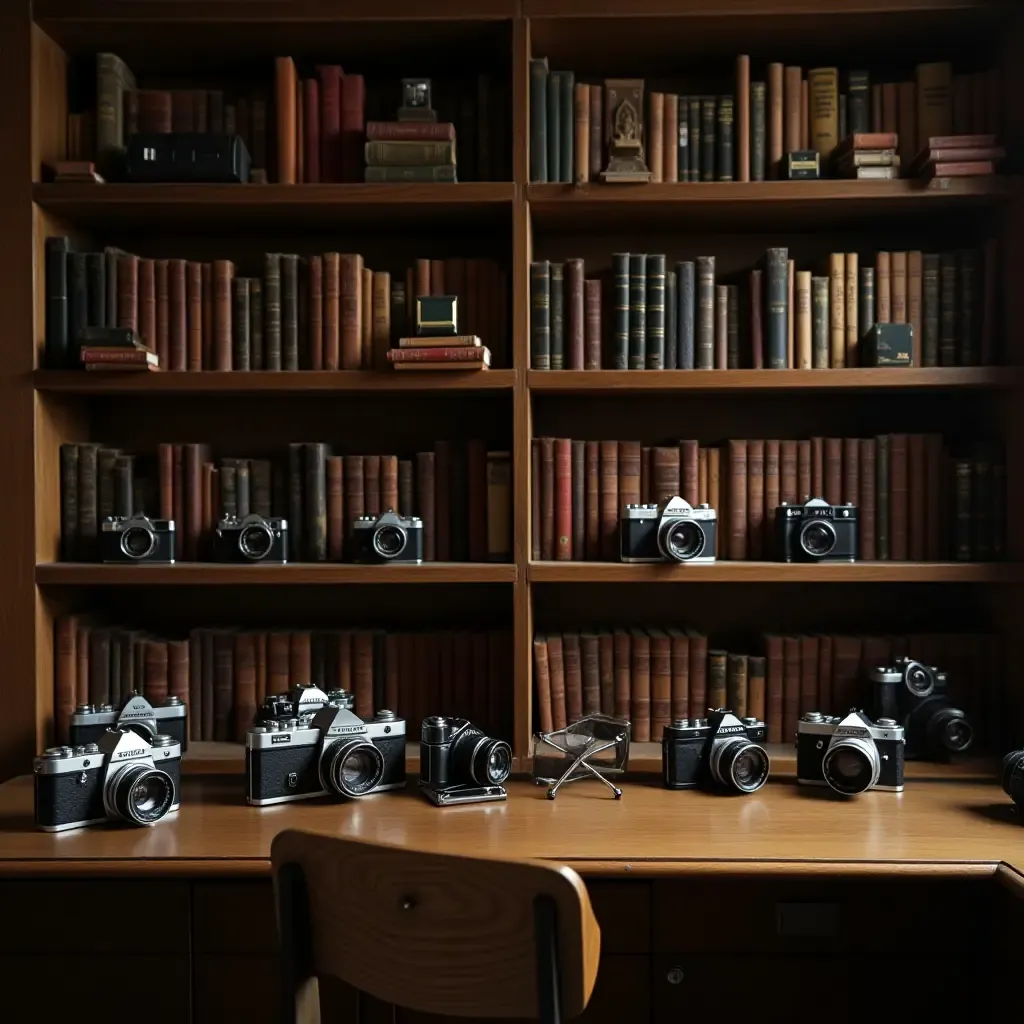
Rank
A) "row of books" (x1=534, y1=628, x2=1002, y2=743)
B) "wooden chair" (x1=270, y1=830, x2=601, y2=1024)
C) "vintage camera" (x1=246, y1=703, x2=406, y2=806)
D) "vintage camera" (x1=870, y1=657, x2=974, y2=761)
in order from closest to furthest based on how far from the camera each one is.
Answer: "wooden chair" (x1=270, y1=830, x2=601, y2=1024)
"vintage camera" (x1=246, y1=703, x2=406, y2=806)
"vintage camera" (x1=870, y1=657, x2=974, y2=761)
"row of books" (x1=534, y1=628, x2=1002, y2=743)

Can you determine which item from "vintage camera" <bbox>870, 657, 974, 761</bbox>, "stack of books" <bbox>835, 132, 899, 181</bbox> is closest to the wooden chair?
"vintage camera" <bbox>870, 657, 974, 761</bbox>

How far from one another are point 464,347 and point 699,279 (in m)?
0.60

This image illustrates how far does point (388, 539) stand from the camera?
227 cm

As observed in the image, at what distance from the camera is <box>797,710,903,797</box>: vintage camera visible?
1996mm

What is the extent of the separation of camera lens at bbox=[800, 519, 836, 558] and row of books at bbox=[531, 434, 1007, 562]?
0.35ft

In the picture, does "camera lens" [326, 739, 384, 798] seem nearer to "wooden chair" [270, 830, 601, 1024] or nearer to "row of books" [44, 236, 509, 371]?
"wooden chair" [270, 830, 601, 1024]

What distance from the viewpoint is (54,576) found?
221cm

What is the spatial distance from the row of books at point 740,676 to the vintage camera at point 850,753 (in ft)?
0.75

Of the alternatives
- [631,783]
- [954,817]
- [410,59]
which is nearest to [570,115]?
[410,59]

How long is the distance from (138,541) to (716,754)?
4.59 feet

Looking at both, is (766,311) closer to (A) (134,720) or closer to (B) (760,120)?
(B) (760,120)

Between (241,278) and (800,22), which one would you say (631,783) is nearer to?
(241,278)

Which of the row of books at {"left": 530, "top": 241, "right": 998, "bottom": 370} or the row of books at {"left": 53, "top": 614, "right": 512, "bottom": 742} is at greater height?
the row of books at {"left": 530, "top": 241, "right": 998, "bottom": 370}

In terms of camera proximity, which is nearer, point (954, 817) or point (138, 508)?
point (954, 817)
